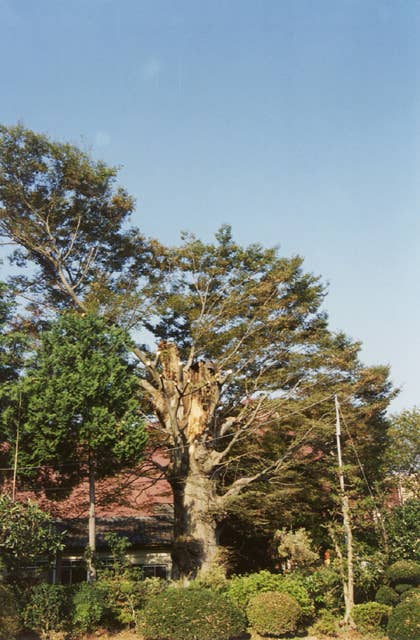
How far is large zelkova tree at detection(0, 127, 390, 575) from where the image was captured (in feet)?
54.8

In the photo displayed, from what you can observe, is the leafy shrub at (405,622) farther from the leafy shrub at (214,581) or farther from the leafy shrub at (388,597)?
the leafy shrub at (214,581)

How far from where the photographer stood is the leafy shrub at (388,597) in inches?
535

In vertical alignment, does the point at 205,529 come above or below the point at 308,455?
below

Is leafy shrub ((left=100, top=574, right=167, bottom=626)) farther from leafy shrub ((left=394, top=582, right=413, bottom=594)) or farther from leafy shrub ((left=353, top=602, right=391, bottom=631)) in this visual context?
leafy shrub ((left=394, top=582, right=413, bottom=594))

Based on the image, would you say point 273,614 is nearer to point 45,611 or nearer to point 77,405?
point 45,611

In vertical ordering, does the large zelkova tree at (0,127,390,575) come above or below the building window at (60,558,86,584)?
above

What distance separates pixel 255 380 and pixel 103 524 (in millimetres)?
7076

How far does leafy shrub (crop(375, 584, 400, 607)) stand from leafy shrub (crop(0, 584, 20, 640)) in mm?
8350

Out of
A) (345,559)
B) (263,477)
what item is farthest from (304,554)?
(263,477)

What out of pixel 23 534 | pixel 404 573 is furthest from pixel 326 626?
pixel 23 534

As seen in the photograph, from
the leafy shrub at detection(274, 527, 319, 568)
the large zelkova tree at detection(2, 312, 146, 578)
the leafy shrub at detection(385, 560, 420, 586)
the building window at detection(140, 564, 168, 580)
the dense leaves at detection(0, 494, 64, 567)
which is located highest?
the large zelkova tree at detection(2, 312, 146, 578)

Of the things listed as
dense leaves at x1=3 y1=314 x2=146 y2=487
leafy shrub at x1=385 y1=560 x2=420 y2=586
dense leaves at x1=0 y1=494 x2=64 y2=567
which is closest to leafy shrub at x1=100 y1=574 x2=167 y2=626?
dense leaves at x1=0 y1=494 x2=64 y2=567

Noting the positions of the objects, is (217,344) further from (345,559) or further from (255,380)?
(345,559)

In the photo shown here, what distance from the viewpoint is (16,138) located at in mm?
17094
